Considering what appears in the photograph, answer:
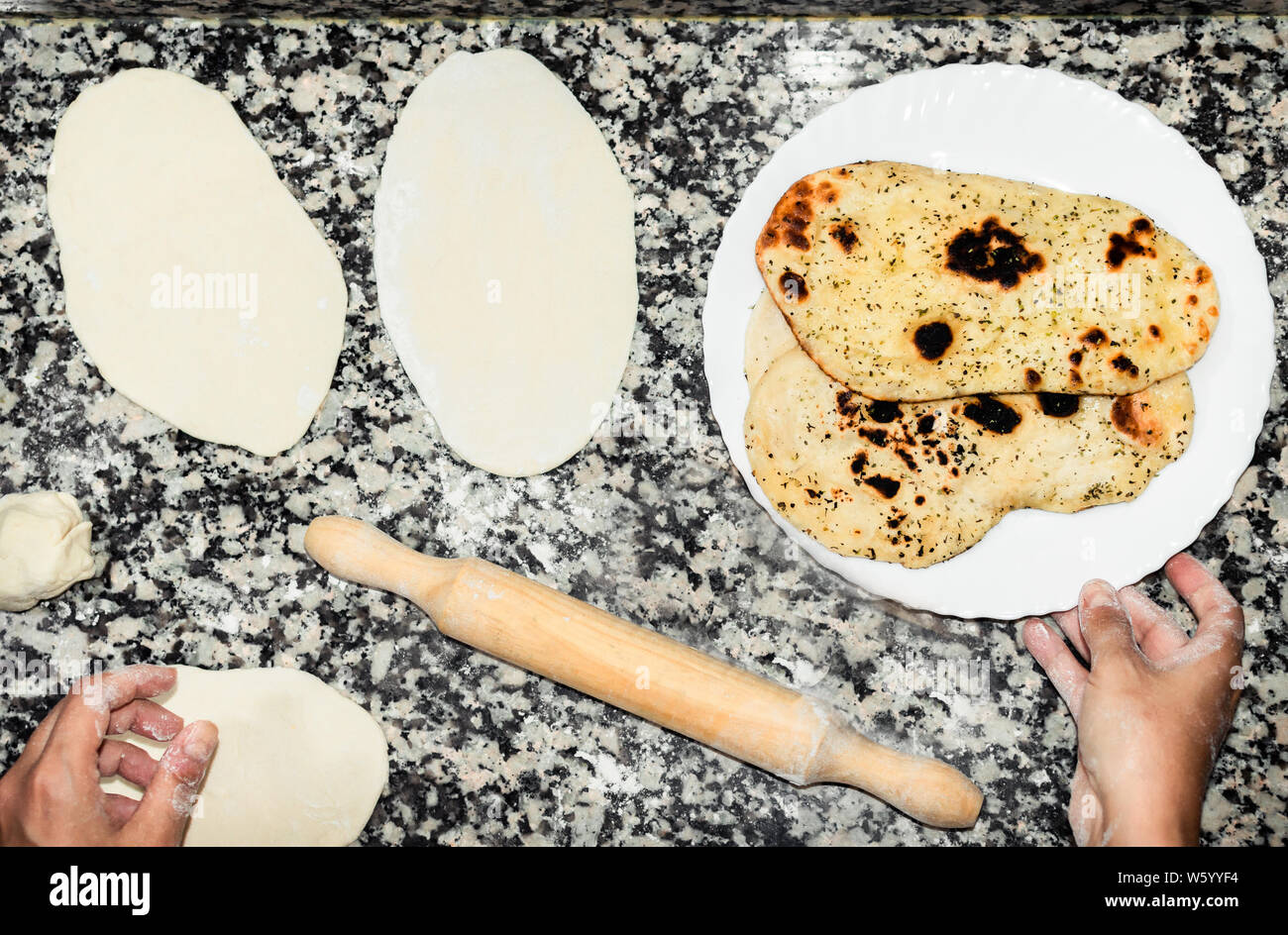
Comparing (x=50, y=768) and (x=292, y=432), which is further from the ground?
(x=292, y=432)

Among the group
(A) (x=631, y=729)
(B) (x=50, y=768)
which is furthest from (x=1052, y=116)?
(B) (x=50, y=768)

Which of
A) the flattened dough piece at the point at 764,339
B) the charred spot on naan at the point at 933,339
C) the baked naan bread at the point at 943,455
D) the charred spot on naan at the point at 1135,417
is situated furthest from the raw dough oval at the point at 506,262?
the charred spot on naan at the point at 1135,417

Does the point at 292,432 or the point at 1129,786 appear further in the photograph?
the point at 292,432

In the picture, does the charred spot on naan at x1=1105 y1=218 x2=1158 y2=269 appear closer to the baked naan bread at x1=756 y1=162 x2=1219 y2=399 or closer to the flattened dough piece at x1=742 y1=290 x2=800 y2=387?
the baked naan bread at x1=756 y1=162 x2=1219 y2=399

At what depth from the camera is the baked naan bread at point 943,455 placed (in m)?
1.03

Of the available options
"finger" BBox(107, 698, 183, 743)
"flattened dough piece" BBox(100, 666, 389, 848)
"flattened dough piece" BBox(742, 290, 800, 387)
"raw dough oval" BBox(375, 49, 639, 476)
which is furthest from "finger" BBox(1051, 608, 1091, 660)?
"finger" BBox(107, 698, 183, 743)

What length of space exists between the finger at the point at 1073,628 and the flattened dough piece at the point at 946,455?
163mm

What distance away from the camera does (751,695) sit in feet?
3.45

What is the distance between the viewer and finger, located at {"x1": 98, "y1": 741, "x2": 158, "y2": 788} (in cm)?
114

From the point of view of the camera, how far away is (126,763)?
1146 millimetres

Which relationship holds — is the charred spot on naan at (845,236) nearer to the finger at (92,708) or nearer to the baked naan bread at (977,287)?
the baked naan bread at (977,287)
